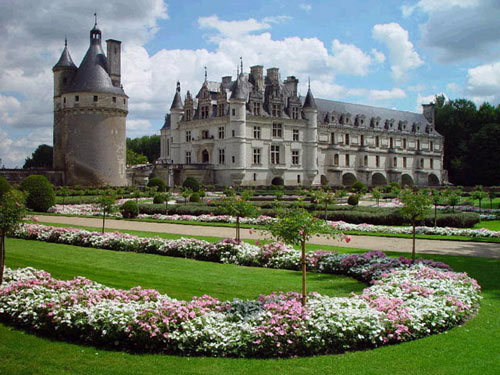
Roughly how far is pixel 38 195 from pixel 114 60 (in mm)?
22953

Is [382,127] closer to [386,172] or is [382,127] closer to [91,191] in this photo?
[386,172]

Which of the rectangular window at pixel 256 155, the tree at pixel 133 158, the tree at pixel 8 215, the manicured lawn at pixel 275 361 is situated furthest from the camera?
the tree at pixel 133 158

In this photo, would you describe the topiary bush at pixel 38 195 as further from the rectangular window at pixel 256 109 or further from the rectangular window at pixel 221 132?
the rectangular window at pixel 256 109

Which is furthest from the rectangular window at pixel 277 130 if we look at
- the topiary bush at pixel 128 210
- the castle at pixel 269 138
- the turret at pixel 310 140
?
the topiary bush at pixel 128 210

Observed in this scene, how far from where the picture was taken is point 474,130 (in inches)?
2859

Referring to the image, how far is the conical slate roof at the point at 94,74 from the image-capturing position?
1770 inches

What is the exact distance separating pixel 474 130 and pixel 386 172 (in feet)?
49.1

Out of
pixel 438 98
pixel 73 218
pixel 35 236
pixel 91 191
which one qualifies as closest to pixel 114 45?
pixel 91 191

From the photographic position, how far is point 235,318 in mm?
7223

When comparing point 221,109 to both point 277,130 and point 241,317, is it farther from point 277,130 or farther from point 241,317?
point 241,317

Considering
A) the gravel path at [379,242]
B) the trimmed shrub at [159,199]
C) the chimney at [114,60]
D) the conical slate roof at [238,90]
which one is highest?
the chimney at [114,60]

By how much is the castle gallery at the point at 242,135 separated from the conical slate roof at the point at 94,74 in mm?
87

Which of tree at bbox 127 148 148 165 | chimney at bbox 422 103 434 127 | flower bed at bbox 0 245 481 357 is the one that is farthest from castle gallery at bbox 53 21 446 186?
flower bed at bbox 0 245 481 357

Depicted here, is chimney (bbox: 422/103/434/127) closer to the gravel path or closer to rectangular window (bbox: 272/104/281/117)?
rectangular window (bbox: 272/104/281/117)
